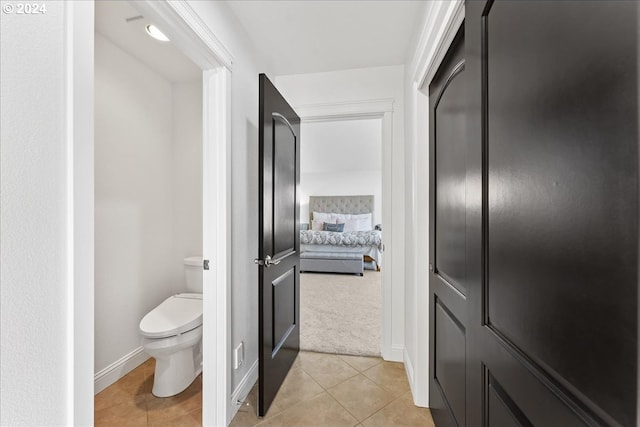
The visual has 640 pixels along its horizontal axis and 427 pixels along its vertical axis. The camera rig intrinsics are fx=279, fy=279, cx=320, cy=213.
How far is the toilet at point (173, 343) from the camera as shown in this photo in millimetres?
1691

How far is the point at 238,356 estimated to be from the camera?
1.73 meters

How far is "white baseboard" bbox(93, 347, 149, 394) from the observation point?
1842mm

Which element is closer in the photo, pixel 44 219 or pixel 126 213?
pixel 44 219

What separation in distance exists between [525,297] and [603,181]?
30 centimetres

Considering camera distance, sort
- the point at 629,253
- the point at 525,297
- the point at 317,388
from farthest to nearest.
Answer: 1. the point at 317,388
2. the point at 525,297
3. the point at 629,253

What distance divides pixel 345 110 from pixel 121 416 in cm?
261

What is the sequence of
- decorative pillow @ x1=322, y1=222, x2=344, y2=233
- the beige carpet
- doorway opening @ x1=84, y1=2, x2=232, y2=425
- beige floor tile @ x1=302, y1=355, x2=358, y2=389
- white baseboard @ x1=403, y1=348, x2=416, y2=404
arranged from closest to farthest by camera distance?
doorway opening @ x1=84, y1=2, x2=232, y2=425, white baseboard @ x1=403, y1=348, x2=416, y2=404, beige floor tile @ x1=302, y1=355, x2=358, y2=389, the beige carpet, decorative pillow @ x1=322, y1=222, x2=344, y2=233

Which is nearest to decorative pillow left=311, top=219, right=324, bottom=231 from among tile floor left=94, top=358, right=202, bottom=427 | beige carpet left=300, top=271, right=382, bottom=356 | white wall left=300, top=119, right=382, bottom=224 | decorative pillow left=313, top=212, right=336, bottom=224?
decorative pillow left=313, top=212, right=336, bottom=224

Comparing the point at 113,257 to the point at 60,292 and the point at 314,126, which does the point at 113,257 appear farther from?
the point at 314,126

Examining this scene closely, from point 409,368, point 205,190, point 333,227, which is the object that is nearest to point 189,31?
point 205,190

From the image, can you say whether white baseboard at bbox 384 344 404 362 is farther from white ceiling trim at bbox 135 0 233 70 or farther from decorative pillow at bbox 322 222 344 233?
decorative pillow at bbox 322 222 344 233

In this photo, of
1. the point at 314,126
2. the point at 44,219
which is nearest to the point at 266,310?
the point at 44,219

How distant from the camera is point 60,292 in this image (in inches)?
29.9

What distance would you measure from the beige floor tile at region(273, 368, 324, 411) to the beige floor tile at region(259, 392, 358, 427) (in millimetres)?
53
